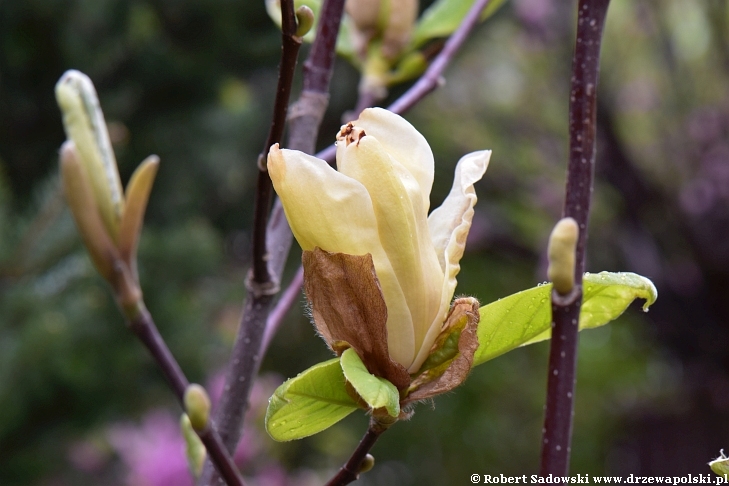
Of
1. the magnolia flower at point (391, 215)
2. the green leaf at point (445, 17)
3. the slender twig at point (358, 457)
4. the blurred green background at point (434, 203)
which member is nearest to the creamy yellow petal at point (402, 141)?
the magnolia flower at point (391, 215)

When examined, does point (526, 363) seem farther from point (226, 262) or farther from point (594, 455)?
point (226, 262)

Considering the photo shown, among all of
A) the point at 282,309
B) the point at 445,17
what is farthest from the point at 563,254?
the point at 445,17

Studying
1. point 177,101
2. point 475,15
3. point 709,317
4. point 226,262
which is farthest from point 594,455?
point 475,15

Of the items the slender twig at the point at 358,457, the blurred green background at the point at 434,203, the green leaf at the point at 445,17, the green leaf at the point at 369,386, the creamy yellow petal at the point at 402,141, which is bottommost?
the blurred green background at the point at 434,203

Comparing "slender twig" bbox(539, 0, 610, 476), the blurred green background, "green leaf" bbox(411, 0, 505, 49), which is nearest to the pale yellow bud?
"slender twig" bbox(539, 0, 610, 476)

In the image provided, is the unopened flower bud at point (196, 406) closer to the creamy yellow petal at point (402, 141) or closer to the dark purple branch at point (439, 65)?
the creamy yellow petal at point (402, 141)

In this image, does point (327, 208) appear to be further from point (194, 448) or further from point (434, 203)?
point (434, 203)
